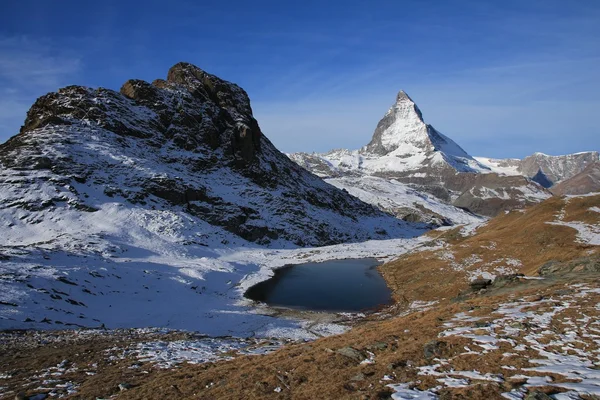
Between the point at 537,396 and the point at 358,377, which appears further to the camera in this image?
the point at 358,377

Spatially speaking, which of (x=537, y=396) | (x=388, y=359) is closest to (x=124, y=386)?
(x=388, y=359)

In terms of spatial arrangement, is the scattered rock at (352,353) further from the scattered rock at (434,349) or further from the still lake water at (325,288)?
the still lake water at (325,288)

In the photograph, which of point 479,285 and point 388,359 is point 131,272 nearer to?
point 479,285

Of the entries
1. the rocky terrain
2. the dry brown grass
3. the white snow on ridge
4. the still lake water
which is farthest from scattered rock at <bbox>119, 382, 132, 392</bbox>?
→ the dry brown grass

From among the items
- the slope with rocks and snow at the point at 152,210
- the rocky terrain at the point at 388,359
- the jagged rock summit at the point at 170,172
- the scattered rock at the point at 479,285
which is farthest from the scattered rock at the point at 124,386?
the jagged rock summit at the point at 170,172

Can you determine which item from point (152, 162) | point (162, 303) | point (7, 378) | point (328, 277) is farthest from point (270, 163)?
point (7, 378)

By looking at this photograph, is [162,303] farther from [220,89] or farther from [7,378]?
[220,89]

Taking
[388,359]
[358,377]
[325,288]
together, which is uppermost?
[388,359]

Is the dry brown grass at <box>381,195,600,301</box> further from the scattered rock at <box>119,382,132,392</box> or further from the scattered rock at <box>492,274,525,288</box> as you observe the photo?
the scattered rock at <box>119,382,132,392</box>
